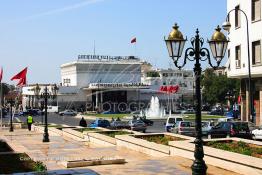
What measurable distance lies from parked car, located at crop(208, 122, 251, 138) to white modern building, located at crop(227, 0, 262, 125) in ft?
25.8

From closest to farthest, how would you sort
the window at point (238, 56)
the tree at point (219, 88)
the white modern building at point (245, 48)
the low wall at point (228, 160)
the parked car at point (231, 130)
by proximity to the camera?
the low wall at point (228, 160), the parked car at point (231, 130), the white modern building at point (245, 48), the window at point (238, 56), the tree at point (219, 88)

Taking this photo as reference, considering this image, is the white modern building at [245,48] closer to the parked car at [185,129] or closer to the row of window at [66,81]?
the parked car at [185,129]

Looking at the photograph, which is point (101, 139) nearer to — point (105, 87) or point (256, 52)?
point (256, 52)

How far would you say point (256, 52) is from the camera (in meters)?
34.9

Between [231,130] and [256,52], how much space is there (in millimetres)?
10097

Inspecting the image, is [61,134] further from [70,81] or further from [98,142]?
[70,81]

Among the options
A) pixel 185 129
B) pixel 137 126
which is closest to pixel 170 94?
pixel 137 126

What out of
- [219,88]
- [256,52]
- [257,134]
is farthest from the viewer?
[219,88]

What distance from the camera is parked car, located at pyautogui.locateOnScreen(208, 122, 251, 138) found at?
26688 mm

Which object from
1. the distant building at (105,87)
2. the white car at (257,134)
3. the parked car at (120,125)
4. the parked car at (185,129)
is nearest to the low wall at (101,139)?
the parked car at (185,129)

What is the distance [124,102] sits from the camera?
404 ft

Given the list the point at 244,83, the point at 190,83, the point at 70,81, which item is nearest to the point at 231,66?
the point at 244,83

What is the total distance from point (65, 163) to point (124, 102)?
350 ft

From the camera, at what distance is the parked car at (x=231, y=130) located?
87.6 ft
